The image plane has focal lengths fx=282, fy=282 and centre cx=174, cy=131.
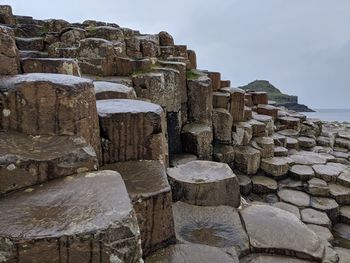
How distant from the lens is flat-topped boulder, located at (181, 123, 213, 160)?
6.78m

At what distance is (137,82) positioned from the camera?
5336mm

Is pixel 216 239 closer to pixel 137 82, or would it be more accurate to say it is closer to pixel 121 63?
pixel 137 82

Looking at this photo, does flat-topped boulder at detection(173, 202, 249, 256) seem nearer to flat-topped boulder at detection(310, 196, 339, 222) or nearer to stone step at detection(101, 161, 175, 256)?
stone step at detection(101, 161, 175, 256)

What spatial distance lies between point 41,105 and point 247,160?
6.36 m

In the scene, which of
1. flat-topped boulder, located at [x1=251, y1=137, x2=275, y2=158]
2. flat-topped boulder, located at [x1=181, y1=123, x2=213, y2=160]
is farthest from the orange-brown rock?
flat-topped boulder, located at [x1=181, y1=123, x2=213, y2=160]

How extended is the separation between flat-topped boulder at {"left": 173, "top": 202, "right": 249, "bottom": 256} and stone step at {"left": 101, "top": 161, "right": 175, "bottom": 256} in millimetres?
288

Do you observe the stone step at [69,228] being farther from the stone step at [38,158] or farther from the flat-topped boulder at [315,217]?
the flat-topped boulder at [315,217]

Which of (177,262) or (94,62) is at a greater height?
(94,62)

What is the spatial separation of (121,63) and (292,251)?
4626 mm

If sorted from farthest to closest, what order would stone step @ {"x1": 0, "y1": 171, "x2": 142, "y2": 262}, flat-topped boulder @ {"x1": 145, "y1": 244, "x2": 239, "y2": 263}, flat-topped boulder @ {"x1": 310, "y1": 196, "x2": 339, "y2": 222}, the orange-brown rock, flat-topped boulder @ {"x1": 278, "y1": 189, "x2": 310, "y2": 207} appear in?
the orange-brown rock < flat-topped boulder @ {"x1": 278, "y1": 189, "x2": 310, "y2": 207} < flat-topped boulder @ {"x1": 310, "y1": 196, "x2": 339, "y2": 222} < flat-topped boulder @ {"x1": 145, "y1": 244, "x2": 239, "y2": 263} < stone step @ {"x1": 0, "y1": 171, "x2": 142, "y2": 262}

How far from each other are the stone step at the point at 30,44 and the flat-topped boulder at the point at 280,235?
6.83m

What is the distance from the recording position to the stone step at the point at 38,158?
1474mm

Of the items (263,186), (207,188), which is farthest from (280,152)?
(207,188)

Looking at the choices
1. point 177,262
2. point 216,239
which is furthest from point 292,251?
point 177,262
